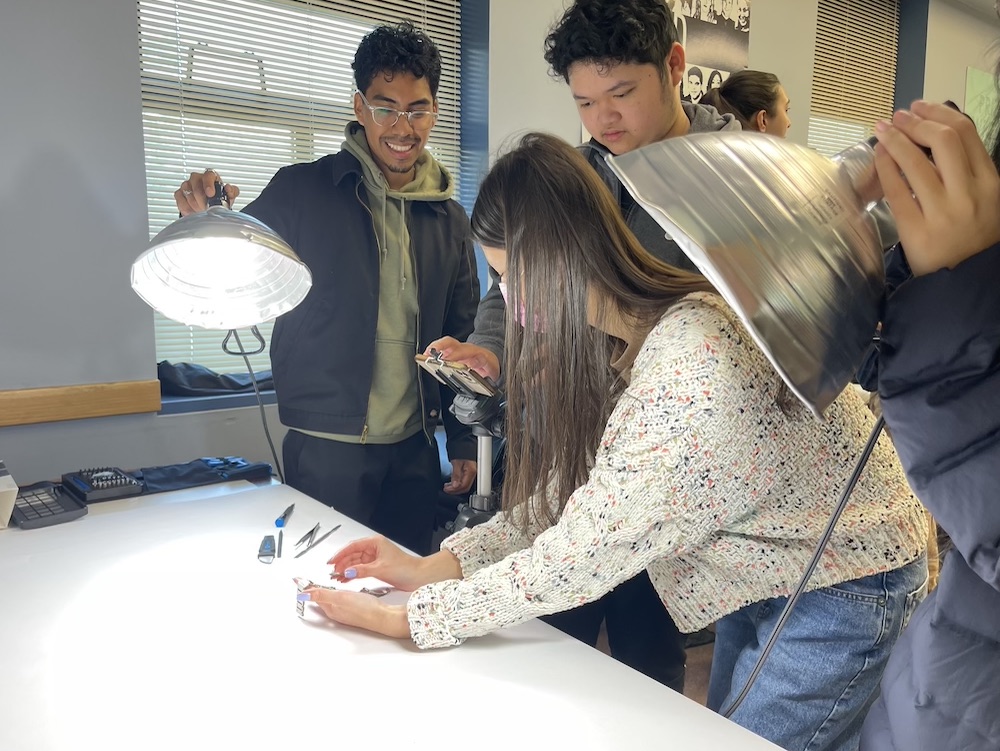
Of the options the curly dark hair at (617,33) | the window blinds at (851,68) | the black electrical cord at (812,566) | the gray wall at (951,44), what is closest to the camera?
the black electrical cord at (812,566)

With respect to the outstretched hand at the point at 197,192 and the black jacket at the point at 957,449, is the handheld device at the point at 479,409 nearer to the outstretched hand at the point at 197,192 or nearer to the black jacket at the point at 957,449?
the outstretched hand at the point at 197,192

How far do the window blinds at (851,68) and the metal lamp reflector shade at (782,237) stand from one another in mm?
4430

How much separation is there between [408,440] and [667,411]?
125cm

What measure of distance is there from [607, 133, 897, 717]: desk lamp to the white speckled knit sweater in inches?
10.1

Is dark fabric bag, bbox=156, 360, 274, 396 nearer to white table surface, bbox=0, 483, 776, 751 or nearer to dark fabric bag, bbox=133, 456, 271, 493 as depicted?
dark fabric bag, bbox=133, 456, 271, 493

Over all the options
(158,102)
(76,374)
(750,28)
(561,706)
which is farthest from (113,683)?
(750,28)

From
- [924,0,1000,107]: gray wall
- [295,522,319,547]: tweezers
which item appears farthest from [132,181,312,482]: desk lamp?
[924,0,1000,107]: gray wall

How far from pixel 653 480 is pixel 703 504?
0.22 ft

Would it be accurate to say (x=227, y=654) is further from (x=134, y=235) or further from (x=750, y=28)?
(x=750, y=28)

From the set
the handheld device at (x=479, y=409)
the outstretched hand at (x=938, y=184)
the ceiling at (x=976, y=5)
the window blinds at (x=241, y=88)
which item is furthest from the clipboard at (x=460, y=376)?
the ceiling at (x=976, y=5)

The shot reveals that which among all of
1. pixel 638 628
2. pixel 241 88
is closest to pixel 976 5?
pixel 241 88

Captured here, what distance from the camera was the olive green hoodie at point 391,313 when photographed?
75.4 inches

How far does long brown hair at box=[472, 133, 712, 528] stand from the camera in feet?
3.13

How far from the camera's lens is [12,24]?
5.92ft
